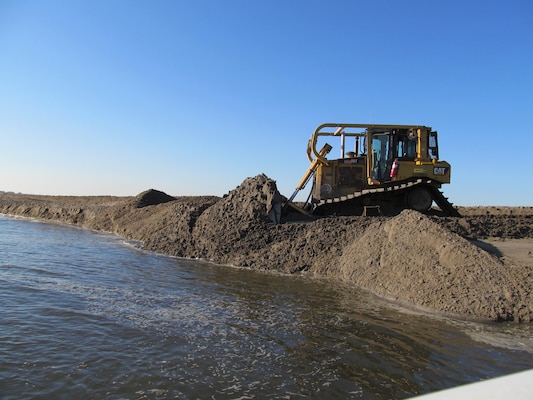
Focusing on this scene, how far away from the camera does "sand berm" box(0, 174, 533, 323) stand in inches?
267

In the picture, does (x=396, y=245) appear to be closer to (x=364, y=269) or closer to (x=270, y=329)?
(x=364, y=269)

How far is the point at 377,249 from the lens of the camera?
8969 mm

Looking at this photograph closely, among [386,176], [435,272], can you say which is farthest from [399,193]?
[435,272]

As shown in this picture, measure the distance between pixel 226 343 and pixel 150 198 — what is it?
801 inches

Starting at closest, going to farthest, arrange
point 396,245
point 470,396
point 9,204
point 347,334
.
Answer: point 470,396
point 347,334
point 396,245
point 9,204

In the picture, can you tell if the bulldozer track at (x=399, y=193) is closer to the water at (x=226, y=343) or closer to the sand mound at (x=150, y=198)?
the water at (x=226, y=343)

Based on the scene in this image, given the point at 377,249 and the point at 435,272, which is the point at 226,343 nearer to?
the point at 435,272


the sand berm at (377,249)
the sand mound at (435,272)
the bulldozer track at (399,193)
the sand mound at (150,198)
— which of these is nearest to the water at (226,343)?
the sand mound at (435,272)

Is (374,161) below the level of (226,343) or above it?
above

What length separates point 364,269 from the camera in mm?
8828

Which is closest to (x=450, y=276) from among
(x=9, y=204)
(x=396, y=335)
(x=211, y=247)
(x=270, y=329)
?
(x=396, y=335)

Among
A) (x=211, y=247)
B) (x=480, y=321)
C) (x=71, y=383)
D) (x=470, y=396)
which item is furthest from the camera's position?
(x=211, y=247)

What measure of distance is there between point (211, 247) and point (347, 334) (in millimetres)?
7221

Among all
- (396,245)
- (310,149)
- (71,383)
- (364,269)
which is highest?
(310,149)
